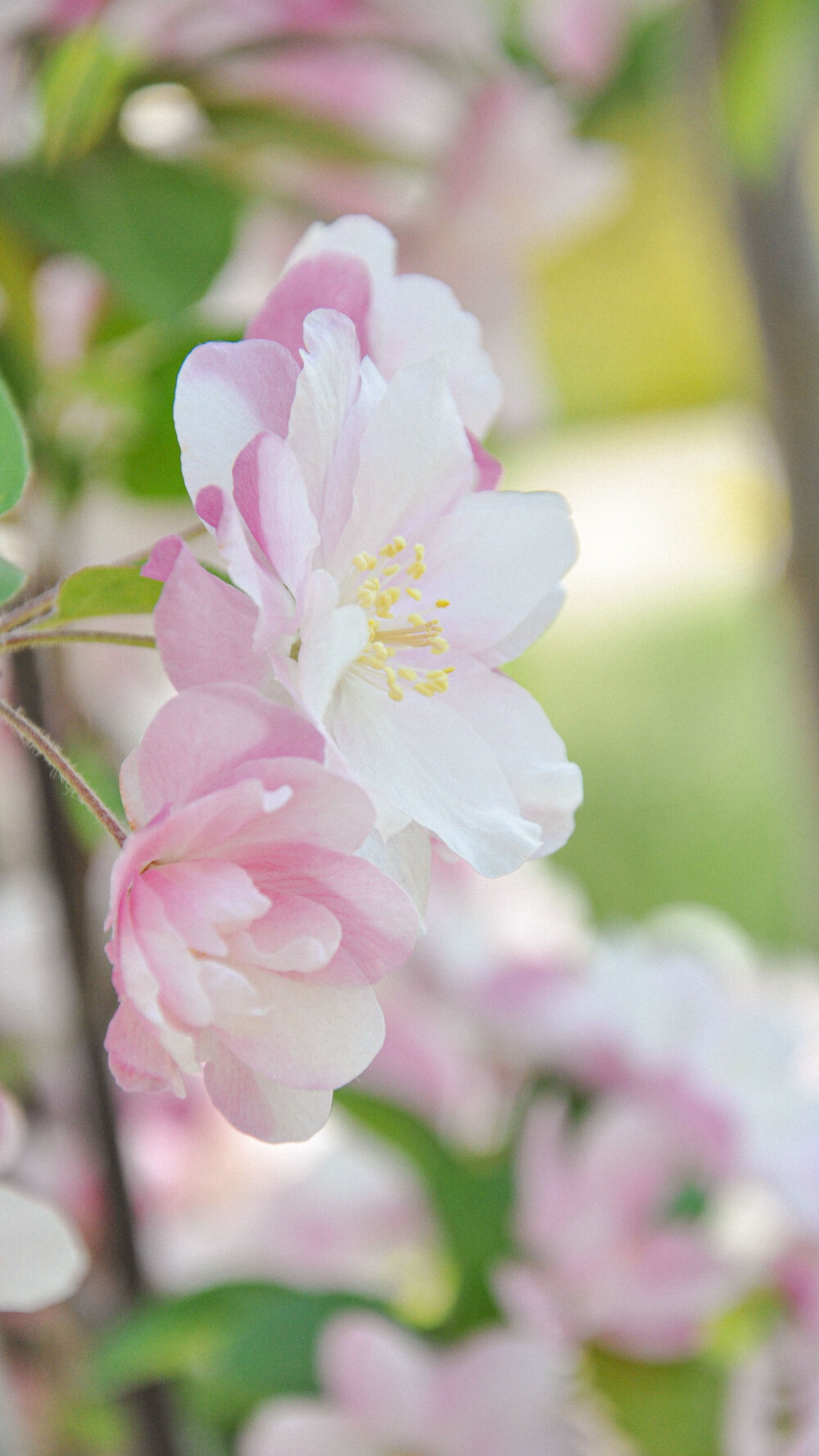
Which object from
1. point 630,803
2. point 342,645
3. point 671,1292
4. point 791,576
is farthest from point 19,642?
point 630,803

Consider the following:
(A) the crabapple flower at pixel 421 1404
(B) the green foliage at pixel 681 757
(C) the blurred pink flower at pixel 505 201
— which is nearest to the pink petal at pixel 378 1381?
(A) the crabapple flower at pixel 421 1404

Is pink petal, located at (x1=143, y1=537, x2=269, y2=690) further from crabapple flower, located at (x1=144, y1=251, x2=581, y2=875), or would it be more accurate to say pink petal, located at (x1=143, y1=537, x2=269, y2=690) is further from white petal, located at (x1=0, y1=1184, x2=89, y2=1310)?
white petal, located at (x1=0, y1=1184, x2=89, y2=1310)

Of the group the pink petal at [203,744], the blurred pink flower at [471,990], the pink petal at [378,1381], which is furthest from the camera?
the blurred pink flower at [471,990]

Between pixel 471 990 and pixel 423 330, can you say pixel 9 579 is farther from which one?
pixel 471 990

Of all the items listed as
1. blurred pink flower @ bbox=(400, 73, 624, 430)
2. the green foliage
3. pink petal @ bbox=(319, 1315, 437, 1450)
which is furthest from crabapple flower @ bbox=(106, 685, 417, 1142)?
the green foliage

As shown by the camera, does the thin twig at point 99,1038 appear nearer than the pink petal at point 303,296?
No

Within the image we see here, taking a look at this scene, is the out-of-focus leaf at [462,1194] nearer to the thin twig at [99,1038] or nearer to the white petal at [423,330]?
the thin twig at [99,1038]

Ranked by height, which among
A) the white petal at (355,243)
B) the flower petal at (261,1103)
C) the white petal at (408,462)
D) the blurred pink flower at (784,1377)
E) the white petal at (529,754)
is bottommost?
the blurred pink flower at (784,1377)
